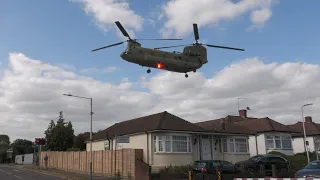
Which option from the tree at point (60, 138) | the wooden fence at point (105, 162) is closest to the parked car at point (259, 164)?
the wooden fence at point (105, 162)

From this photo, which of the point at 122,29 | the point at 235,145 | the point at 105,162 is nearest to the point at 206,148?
the point at 235,145

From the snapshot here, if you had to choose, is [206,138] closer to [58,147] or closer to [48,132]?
[58,147]

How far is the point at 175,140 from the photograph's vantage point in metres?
30.0

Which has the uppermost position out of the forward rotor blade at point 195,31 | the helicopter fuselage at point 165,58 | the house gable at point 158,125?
the forward rotor blade at point 195,31

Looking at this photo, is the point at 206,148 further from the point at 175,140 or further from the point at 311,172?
the point at 311,172

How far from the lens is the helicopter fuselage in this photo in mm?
17281

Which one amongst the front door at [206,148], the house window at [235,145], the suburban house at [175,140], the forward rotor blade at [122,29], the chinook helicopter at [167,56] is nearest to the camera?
the forward rotor blade at [122,29]

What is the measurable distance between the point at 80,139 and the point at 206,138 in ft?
133

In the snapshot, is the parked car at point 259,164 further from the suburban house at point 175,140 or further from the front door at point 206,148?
the front door at point 206,148

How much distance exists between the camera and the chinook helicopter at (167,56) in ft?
56.7

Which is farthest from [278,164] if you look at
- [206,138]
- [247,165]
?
[206,138]

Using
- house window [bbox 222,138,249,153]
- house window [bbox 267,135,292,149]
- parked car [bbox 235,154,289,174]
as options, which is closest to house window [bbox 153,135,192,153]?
house window [bbox 222,138,249,153]

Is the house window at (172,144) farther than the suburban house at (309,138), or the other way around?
the suburban house at (309,138)

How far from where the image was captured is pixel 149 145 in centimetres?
2953
